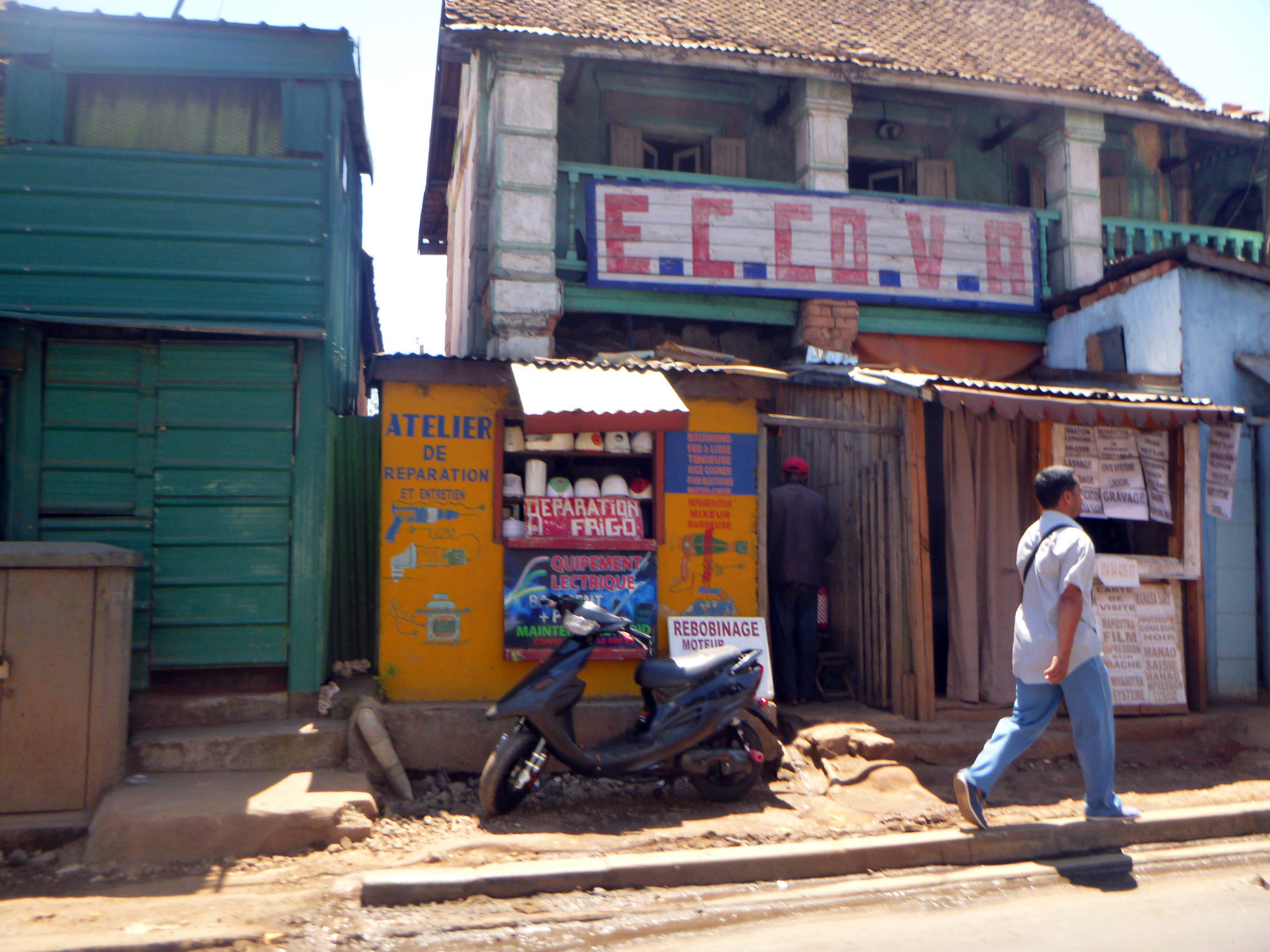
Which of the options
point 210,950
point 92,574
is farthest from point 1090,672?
point 92,574

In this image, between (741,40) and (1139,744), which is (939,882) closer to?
(1139,744)

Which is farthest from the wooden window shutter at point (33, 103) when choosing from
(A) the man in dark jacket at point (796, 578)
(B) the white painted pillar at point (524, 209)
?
(A) the man in dark jacket at point (796, 578)

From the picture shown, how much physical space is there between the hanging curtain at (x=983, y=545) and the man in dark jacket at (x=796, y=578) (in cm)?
101

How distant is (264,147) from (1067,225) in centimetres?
853

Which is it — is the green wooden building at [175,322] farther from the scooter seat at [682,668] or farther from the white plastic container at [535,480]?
the scooter seat at [682,668]

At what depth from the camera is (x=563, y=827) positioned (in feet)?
17.5

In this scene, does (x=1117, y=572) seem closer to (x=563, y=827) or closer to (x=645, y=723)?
(x=645, y=723)

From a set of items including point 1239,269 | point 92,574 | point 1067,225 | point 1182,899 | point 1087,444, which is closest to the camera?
point 1182,899

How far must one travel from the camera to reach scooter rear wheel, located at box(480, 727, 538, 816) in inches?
210

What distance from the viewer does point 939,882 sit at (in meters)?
4.67

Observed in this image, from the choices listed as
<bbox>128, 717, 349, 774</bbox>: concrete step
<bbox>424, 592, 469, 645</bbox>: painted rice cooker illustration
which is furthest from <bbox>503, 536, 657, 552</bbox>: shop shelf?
<bbox>128, 717, 349, 774</bbox>: concrete step

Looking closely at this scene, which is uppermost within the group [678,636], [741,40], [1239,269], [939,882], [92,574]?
[741,40]

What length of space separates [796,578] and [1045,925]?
3737 mm

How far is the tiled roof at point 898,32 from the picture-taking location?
10.0 metres
